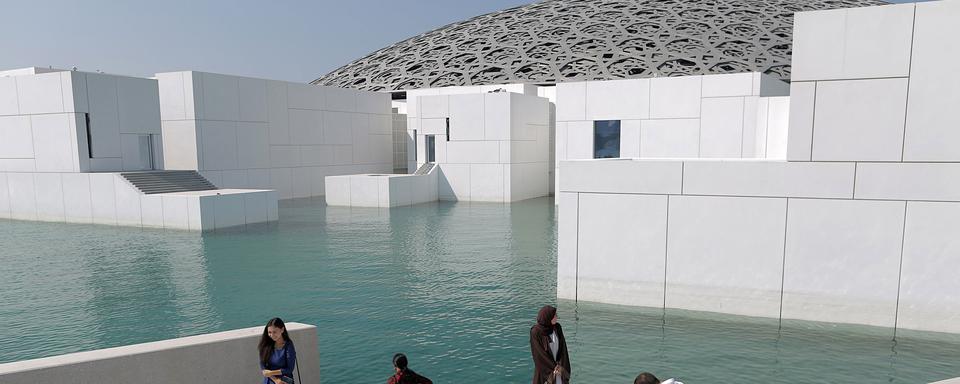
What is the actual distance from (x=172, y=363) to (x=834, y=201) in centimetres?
818

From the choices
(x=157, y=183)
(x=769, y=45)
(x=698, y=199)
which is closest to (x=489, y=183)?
(x=157, y=183)

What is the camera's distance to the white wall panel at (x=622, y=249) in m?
8.95

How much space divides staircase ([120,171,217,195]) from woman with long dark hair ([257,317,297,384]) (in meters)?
15.7

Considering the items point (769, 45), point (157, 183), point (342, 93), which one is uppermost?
point (769, 45)

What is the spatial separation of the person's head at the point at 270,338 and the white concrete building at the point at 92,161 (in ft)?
43.9

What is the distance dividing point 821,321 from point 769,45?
113 feet

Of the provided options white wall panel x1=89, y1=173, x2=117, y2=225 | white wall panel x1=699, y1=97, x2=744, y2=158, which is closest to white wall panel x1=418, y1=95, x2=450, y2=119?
white wall panel x1=699, y1=97, x2=744, y2=158

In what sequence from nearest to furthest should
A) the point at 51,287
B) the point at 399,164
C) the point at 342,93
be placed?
the point at 51,287 < the point at 342,93 < the point at 399,164

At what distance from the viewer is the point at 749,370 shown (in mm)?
6656

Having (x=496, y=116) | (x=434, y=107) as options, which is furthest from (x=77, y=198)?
(x=496, y=116)

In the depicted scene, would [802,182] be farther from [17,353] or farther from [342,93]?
[342,93]

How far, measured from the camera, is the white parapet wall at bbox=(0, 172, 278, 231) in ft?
56.5

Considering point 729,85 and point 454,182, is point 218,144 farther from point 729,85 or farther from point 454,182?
point 729,85

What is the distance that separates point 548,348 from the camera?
4.94 m
